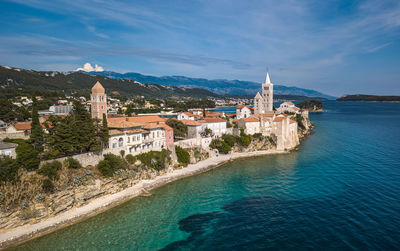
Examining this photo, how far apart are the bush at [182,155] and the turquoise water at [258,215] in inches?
156

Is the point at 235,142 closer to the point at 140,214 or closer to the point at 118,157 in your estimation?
the point at 118,157

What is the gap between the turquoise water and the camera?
16578 millimetres

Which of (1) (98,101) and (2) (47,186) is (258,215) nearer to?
(2) (47,186)

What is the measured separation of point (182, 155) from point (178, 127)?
6.56m

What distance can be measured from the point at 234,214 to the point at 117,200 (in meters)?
11.0

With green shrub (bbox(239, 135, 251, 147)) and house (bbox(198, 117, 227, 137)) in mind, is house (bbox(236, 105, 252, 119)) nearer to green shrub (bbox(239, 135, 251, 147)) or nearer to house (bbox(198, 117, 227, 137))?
house (bbox(198, 117, 227, 137))

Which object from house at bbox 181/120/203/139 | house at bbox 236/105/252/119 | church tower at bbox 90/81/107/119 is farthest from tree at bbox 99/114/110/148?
house at bbox 236/105/252/119

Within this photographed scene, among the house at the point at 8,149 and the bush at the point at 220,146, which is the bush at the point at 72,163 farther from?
the bush at the point at 220,146

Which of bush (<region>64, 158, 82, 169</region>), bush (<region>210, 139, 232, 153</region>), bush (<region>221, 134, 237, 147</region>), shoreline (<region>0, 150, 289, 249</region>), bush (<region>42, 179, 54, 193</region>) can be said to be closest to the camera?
shoreline (<region>0, 150, 289, 249</region>)

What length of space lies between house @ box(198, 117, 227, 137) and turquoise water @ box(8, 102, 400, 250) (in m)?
10.6

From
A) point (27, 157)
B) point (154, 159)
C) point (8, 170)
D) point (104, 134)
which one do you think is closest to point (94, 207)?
point (27, 157)

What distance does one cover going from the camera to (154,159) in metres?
29.3

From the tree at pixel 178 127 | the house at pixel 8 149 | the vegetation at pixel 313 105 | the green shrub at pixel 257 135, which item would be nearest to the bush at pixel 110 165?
the house at pixel 8 149

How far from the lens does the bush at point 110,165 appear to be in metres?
24.1
